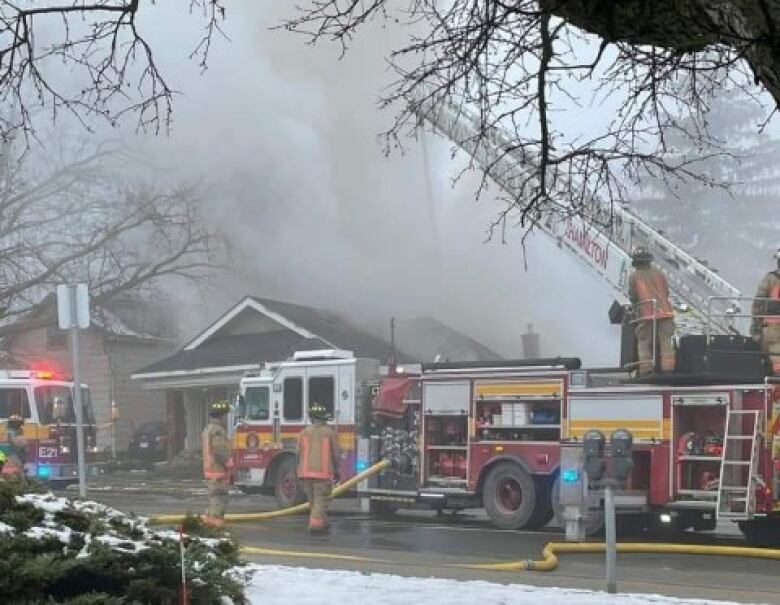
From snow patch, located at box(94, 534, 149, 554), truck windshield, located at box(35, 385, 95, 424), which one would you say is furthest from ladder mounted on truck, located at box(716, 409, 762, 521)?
truck windshield, located at box(35, 385, 95, 424)

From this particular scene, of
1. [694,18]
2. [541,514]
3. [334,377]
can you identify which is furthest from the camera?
[334,377]

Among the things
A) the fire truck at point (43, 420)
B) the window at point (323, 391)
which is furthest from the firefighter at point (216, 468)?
the fire truck at point (43, 420)

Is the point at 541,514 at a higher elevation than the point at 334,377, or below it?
below

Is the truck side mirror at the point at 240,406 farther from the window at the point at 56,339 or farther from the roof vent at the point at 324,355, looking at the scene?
the window at the point at 56,339

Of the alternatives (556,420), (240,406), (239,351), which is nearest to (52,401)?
(240,406)

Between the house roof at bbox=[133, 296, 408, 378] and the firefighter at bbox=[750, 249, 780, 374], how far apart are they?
1186 cm

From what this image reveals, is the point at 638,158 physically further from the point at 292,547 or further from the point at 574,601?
the point at 292,547

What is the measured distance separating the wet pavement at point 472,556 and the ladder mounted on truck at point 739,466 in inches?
29.6

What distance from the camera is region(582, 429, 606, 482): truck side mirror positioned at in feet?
27.2

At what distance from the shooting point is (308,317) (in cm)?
2483

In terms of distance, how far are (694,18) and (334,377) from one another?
1098 cm

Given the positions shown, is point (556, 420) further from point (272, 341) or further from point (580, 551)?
point (272, 341)

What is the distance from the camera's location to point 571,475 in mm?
11094

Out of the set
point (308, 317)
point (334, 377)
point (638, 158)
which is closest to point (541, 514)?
point (334, 377)
